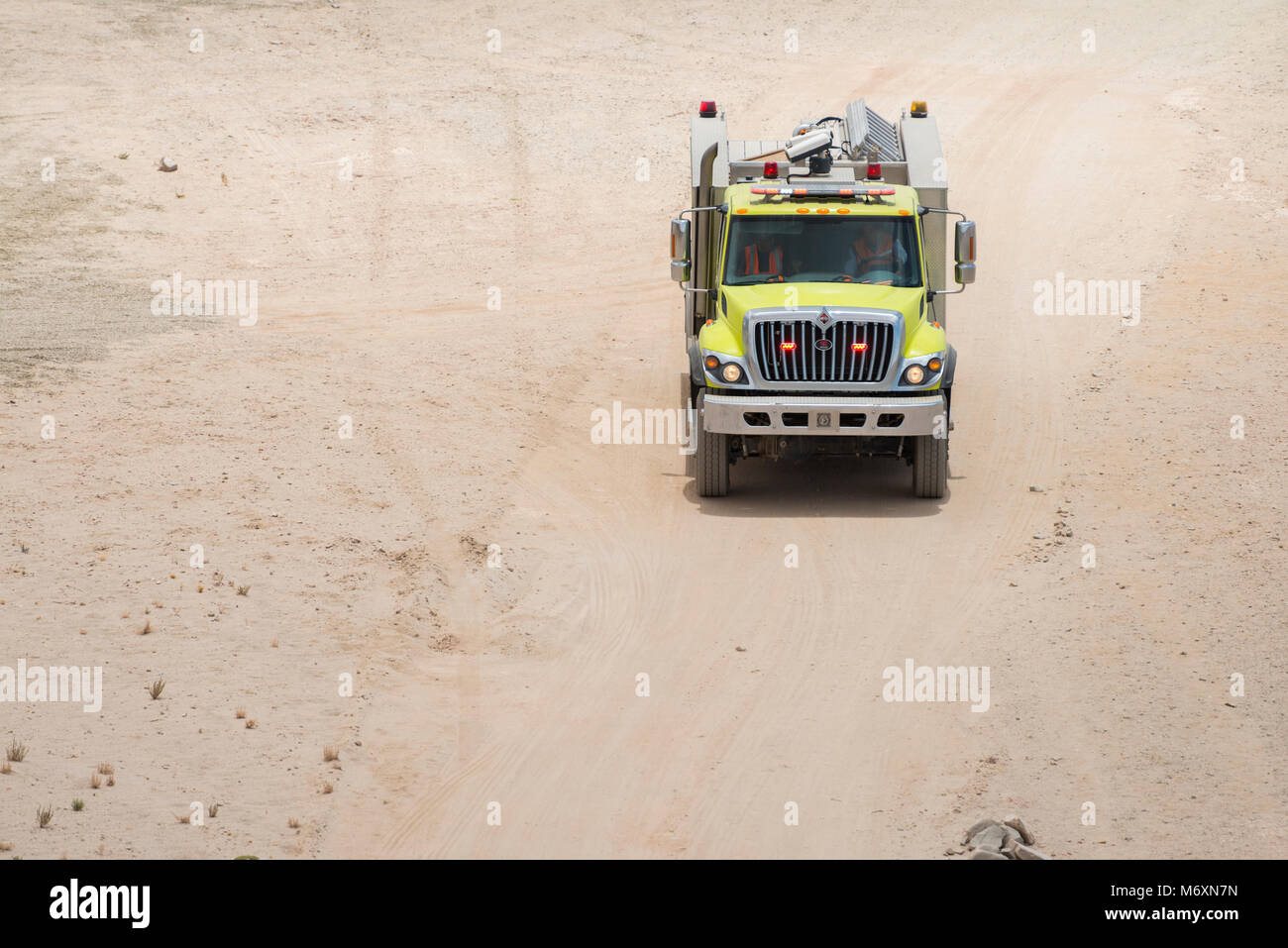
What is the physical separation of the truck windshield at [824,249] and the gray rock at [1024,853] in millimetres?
7700

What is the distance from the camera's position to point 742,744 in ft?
35.7

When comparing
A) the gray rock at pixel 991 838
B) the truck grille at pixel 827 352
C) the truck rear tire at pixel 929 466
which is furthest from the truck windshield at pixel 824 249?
the gray rock at pixel 991 838

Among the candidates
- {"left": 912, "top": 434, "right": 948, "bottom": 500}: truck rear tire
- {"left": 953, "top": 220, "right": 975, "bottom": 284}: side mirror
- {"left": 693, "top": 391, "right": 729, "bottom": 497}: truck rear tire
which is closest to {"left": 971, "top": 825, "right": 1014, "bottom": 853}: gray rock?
{"left": 912, "top": 434, "right": 948, "bottom": 500}: truck rear tire

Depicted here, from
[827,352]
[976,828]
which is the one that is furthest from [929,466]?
[976,828]

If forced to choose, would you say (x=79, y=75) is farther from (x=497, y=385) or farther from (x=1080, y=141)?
(x=1080, y=141)

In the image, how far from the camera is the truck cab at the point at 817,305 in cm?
1495

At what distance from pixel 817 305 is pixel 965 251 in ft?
5.71

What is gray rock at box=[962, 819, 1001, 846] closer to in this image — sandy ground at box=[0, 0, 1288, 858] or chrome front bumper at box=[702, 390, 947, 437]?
sandy ground at box=[0, 0, 1288, 858]

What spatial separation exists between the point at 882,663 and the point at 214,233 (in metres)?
16.1

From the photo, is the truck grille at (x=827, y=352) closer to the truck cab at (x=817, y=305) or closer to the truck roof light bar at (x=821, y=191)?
the truck cab at (x=817, y=305)

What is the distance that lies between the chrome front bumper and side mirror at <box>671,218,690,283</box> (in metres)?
1.87

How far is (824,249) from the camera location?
15914 millimetres
